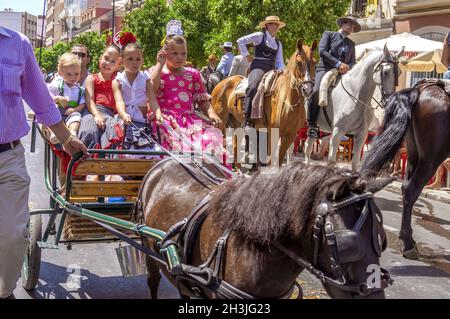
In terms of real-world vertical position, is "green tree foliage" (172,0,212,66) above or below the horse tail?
above

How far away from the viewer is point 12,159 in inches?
134

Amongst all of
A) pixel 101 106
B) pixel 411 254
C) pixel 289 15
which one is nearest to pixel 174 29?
pixel 101 106

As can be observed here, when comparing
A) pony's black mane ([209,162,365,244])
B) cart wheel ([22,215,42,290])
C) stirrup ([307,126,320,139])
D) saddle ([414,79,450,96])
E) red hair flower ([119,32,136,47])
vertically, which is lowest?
cart wheel ([22,215,42,290])

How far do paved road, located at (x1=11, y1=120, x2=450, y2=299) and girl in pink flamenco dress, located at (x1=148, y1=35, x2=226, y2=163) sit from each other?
4.37 feet

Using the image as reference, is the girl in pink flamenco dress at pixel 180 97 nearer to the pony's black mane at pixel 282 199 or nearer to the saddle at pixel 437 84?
the pony's black mane at pixel 282 199

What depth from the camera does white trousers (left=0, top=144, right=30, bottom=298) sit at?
3.31 m

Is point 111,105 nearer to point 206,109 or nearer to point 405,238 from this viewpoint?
point 206,109

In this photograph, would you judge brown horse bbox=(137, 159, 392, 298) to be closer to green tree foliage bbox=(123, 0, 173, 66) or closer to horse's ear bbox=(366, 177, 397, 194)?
horse's ear bbox=(366, 177, 397, 194)

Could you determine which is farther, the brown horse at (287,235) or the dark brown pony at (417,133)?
the dark brown pony at (417,133)

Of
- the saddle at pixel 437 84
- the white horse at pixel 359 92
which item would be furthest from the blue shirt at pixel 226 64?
the saddle at pixel 437 84

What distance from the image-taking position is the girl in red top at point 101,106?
569cm

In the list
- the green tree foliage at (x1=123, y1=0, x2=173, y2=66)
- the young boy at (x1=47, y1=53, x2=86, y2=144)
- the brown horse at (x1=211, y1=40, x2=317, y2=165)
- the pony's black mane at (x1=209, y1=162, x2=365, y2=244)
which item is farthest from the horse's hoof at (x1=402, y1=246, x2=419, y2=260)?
the green tree foliage at (x1=123, y1=0, x2=173, y2=66)
